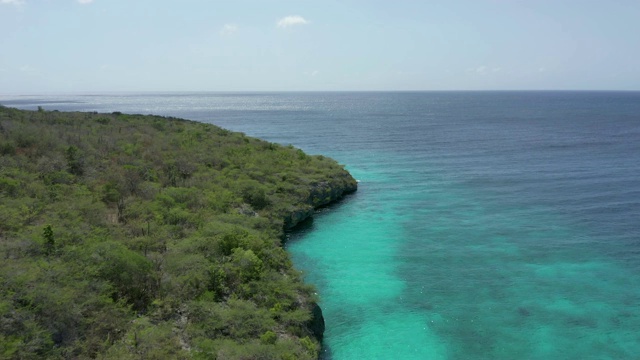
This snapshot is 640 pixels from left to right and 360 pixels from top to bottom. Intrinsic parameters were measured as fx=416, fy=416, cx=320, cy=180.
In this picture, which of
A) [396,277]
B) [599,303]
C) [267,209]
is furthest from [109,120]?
[599,303]

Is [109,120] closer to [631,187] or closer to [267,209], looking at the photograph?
[267,209]

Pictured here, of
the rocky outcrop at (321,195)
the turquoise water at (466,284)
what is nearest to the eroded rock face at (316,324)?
the turquoise water at (466,284)

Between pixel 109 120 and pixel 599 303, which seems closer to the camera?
pixel 599 303

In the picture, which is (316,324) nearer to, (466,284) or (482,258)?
(466,284)

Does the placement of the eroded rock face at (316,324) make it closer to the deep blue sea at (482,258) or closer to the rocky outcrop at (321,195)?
the deep blue sea at (482,258)

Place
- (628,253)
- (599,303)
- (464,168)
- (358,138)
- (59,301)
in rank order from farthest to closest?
(358,138), (464,168), (628,253), (599,303), (59,301)

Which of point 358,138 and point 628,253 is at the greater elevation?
point 358,138
